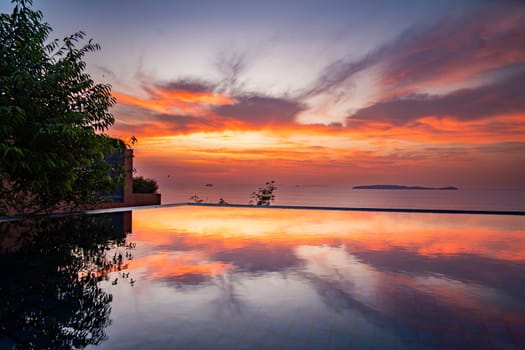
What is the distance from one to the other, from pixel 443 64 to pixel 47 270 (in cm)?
1528

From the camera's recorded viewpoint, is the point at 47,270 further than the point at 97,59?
No

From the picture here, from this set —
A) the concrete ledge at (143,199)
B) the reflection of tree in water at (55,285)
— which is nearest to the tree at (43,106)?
the reflection of tree in water at (55,285)

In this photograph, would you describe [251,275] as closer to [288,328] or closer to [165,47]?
[288,328]

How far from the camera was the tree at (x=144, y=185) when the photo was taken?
2058 cm

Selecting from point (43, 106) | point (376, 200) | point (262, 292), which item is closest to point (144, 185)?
point (43, 106)

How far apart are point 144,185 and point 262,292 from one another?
680 inches

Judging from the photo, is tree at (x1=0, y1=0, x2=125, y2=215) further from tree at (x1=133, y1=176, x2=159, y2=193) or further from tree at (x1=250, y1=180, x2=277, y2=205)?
tree at (x1=250, y1=180, x2=277, y2=205)

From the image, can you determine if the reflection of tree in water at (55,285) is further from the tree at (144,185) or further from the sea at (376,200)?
the sea at (376,200)

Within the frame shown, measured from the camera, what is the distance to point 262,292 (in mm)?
5020

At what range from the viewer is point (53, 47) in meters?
8.32

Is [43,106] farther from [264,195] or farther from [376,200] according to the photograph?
[376,200]

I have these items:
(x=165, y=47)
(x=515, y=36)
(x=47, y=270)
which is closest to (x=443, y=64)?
(x=515, y=36)

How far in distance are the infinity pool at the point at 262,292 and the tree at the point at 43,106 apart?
6.05 ft

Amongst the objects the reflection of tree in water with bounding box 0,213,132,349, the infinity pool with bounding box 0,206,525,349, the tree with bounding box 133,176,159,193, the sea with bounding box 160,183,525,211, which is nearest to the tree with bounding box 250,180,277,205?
the sea with bounding box 160,183,525,211
